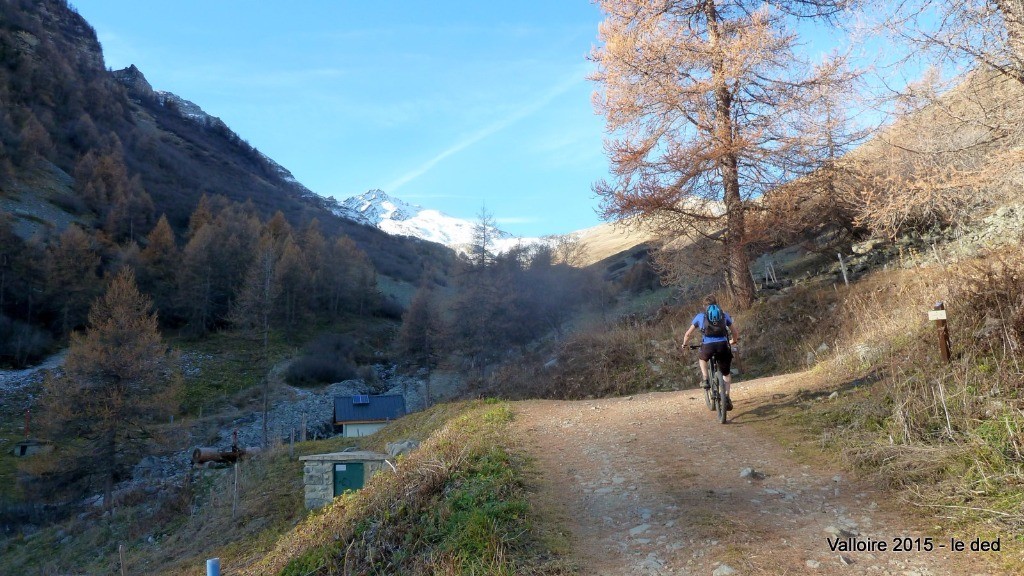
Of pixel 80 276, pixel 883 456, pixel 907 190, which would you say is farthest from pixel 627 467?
pixel 80 276

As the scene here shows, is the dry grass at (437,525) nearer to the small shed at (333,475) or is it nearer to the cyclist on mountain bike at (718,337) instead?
the cyclist on mountain bike at (718,337)

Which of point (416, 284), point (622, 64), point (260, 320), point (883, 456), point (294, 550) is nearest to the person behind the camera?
point (883, 456)

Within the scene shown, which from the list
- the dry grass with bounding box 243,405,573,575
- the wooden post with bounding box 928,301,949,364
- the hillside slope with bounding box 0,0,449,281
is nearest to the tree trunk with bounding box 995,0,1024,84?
the wooden post with bounding box 928,301,949,364

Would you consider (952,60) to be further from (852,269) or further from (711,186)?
(852,269)

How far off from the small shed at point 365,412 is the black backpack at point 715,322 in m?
21.2

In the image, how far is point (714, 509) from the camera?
4.47 metres

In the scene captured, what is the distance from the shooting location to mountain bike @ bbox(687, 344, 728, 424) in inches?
290

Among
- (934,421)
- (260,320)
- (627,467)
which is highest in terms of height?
(260,320)

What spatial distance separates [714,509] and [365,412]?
24840 millimetres

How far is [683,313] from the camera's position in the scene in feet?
51.3

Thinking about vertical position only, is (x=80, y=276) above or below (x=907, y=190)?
above

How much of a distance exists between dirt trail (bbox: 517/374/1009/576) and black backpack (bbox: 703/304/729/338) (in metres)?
1.11

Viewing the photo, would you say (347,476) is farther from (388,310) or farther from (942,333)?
(388,310)

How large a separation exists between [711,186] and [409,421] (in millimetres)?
9528
